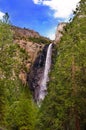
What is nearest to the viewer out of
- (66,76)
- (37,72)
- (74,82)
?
(74,82)

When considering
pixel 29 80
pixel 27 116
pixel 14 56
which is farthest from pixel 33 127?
pixel 29 80

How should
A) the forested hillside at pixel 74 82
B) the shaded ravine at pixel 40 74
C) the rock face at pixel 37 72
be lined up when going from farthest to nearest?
the rock face at pixel 37 72
the shaded ravine at pixel 40 74
the forested hillside at pixel 74 82

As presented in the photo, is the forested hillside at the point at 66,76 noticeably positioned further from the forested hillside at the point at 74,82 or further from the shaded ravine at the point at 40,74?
the shaded ravine at the point at 40,74

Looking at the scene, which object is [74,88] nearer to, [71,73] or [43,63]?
[71,73]

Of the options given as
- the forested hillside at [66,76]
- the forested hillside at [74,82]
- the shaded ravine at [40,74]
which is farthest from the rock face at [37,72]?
the forested hillside at [74,82]

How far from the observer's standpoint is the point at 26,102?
231 ft

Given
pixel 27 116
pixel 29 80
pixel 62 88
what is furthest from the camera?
pixel 29 80

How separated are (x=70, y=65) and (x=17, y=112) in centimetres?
3008

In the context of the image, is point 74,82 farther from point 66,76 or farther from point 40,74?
point 40,74

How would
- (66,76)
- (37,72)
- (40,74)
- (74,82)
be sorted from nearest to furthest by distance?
1. (74,82)
2. (66,76)
3. (40,74)
4. (37,72)

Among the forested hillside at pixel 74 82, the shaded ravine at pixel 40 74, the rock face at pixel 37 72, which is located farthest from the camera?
the rock face at pixel 37 72

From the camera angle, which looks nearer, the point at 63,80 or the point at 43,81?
the point at 63,80

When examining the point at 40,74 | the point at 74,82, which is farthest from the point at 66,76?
the point at 40,74

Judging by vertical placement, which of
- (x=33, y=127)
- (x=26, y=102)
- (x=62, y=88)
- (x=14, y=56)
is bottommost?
(x=33, y=127)
